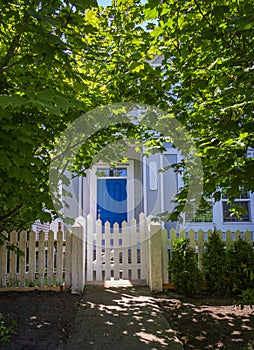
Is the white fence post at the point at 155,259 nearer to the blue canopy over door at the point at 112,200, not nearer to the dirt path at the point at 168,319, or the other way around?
the dirt path at the point at 168,319

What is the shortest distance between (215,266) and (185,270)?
1.72 ft

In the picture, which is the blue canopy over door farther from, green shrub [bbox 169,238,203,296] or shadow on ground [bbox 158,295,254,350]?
shadow on ground [bbox 158,295,254,350]

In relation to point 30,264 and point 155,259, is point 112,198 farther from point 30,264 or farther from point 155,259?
point 30,264

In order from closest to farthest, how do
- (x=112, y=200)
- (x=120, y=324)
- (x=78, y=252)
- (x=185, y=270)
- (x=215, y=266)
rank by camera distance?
(x=120, y=324)
(x=185, y=270)
(x=215, y=266)
(x=78, y=252)
(x=112, y=200)

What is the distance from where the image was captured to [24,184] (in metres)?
2.58

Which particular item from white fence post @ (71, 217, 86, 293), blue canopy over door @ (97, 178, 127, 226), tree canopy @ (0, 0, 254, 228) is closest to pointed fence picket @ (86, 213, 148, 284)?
white fence post @ (71, 217, 86, 293)

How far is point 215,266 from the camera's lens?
4898 millimetres

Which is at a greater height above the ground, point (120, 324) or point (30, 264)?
point (30, 264)

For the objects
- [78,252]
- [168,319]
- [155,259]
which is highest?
[78,252]

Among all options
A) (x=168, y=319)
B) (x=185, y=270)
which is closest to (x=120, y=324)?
(x=168, y=319)

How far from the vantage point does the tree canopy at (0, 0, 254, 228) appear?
2.10 m

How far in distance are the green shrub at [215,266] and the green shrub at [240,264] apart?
11cm

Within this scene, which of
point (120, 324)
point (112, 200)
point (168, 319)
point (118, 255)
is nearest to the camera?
point (120, 324)

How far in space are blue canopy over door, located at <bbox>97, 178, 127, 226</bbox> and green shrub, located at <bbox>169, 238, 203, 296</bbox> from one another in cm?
421
